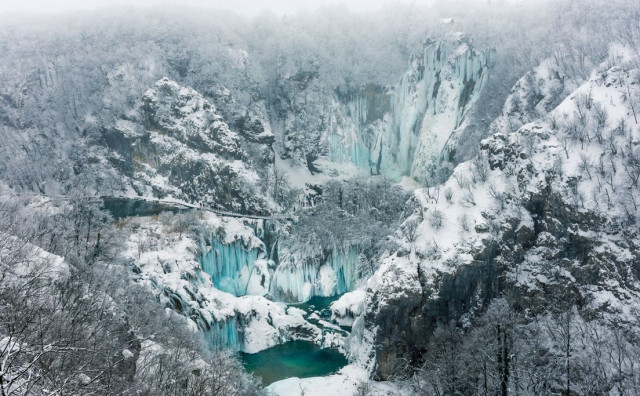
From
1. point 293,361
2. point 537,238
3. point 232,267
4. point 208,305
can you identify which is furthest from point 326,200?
point 537,238

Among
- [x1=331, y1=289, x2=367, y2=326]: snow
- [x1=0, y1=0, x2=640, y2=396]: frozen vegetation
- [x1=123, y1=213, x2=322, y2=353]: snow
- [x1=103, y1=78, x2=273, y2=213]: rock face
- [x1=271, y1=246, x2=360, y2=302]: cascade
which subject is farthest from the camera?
[x1=103, y1=78, x2=273, y2=213]: rock face

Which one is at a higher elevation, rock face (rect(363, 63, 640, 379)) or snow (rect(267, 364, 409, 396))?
rock face (rect(363, 63, 640, 379))

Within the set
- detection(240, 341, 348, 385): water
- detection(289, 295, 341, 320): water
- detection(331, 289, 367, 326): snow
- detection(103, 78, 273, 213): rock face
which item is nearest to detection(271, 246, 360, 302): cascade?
detection(289, 295, 341, 320): water

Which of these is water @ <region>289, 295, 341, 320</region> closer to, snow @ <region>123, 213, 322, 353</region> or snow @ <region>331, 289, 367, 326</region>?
snow @ <region>331, 289, 367, 326</region>

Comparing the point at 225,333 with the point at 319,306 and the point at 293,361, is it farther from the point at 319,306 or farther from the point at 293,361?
the point at 319,306

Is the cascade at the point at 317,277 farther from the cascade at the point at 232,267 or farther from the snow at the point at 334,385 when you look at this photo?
the snow at the point at 334,385

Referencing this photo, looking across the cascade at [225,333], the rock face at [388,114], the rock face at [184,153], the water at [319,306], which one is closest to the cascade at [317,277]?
the water at [319,306]

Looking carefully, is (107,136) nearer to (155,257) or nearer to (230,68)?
(230,68)
